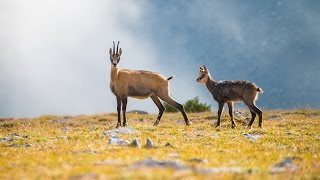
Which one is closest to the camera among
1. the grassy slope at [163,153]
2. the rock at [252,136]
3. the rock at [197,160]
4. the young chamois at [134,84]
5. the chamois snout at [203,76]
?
the grassy slope at [163,153]

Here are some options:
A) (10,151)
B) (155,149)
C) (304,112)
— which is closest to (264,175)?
(155,149)

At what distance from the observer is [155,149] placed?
18.6 meters

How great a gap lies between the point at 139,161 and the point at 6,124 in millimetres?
35838

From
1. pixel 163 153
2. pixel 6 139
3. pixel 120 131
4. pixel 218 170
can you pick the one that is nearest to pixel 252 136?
pixel 120 131

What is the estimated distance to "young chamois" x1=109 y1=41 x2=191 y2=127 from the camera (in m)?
30.5

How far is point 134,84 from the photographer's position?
101ft

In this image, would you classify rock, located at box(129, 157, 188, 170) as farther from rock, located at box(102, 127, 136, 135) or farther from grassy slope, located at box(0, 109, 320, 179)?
rock, located at box(102, 127, 136, 135)

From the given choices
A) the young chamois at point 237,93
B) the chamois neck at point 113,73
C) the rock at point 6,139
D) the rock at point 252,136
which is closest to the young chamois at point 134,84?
the chamois neck at point 113,73

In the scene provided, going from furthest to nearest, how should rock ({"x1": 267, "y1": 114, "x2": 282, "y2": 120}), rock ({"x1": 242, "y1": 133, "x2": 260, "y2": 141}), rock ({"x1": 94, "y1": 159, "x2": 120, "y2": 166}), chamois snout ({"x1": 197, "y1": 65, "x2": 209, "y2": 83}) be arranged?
rock ({"x1": 267, "y1": 114, "x2": 282, "y2": 120}), chamois snout ({"x1": 197, "y1": 65, "x2": 209, "y2": 83}), rock ({"x1": 242, "y1": 133, "x2": 260, "y2": 141}), rock ({"x1": 94, "y1": 159, "x2": 120, "y2": 166})

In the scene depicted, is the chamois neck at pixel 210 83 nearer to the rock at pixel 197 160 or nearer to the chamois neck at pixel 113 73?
the chamois neck at pixel 113 73

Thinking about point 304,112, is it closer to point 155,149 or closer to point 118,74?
point 118,74

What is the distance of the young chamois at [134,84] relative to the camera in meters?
30.5

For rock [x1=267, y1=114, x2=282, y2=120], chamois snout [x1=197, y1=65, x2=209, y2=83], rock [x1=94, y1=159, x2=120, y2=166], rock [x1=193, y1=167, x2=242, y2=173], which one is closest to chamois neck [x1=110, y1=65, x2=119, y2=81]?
chamois snout [x1=197, y1=65, x2=209, y2=83]

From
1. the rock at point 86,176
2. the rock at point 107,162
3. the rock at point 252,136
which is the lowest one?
the rock at point 86,176
